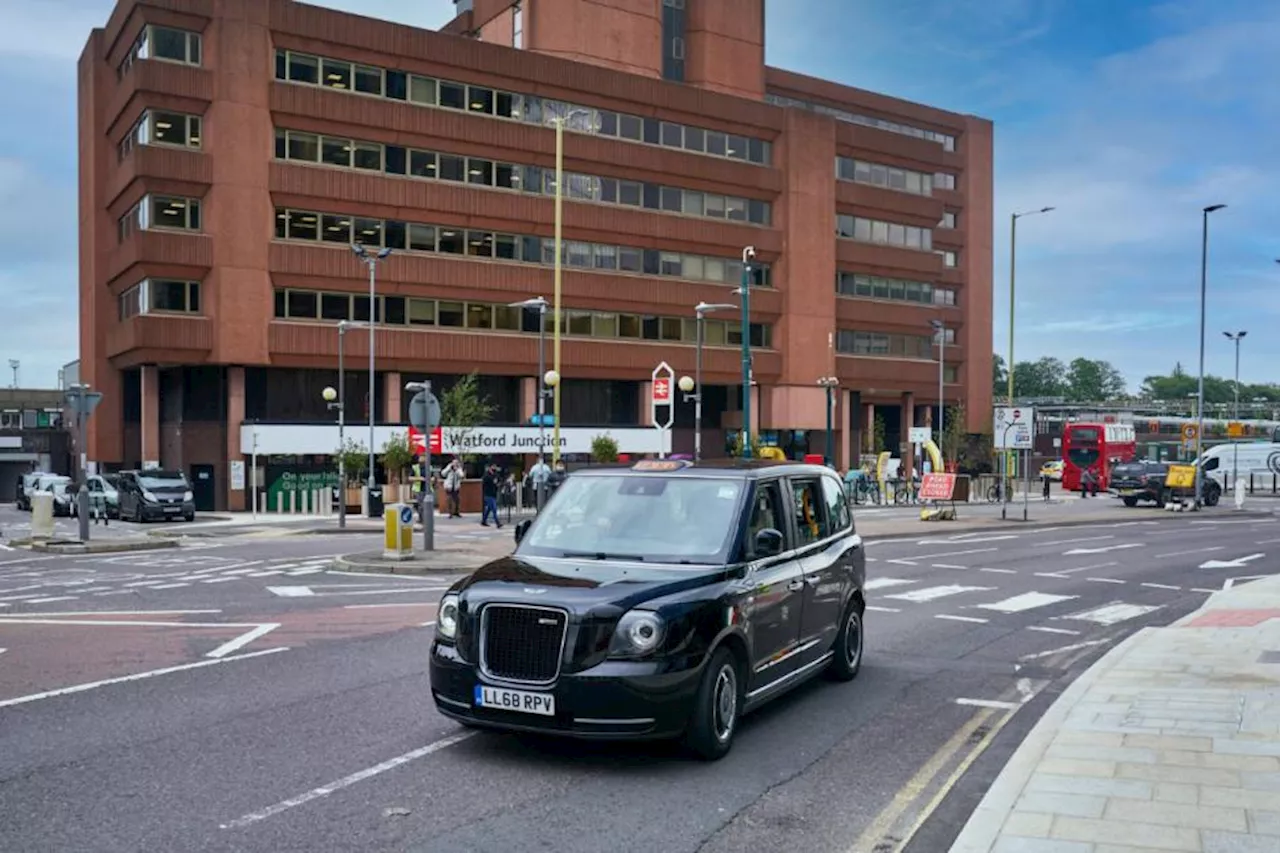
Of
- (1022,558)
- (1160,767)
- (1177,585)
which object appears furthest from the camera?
(1022,558)

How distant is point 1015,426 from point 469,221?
28.1 metres

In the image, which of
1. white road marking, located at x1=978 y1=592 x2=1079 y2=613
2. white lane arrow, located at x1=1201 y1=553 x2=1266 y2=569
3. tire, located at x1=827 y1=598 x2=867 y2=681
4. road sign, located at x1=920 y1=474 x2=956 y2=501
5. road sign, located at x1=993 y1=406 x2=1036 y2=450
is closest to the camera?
tire, located at x1=827 y1=598 x2=867 y2=681

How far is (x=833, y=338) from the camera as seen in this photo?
66562 mm

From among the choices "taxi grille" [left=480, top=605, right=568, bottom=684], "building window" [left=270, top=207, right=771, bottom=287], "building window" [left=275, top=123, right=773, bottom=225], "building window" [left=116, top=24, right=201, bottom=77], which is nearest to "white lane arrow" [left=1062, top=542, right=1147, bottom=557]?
"taxi grille" [left=480, top=605, right=568, bottom=684]

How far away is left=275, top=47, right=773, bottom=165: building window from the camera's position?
162ft

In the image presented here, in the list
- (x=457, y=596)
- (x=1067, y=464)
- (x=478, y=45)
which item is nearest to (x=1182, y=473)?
(x=1067, y=464)

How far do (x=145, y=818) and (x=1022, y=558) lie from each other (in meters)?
20.3

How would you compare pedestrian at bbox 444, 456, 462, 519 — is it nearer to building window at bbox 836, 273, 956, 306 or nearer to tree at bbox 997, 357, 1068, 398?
building window at bbox 836, 273, 956, 306

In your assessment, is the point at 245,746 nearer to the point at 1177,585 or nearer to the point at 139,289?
the point at 1177,585

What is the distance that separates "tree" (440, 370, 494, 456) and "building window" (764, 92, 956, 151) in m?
36.9

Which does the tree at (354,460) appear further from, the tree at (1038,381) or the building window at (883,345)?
the tree at (1038,381)

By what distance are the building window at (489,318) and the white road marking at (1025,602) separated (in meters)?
38.3

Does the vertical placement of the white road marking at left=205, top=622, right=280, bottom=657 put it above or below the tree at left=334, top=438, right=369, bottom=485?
below

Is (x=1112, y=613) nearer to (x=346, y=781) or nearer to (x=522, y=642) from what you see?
(x=522, y=642)
